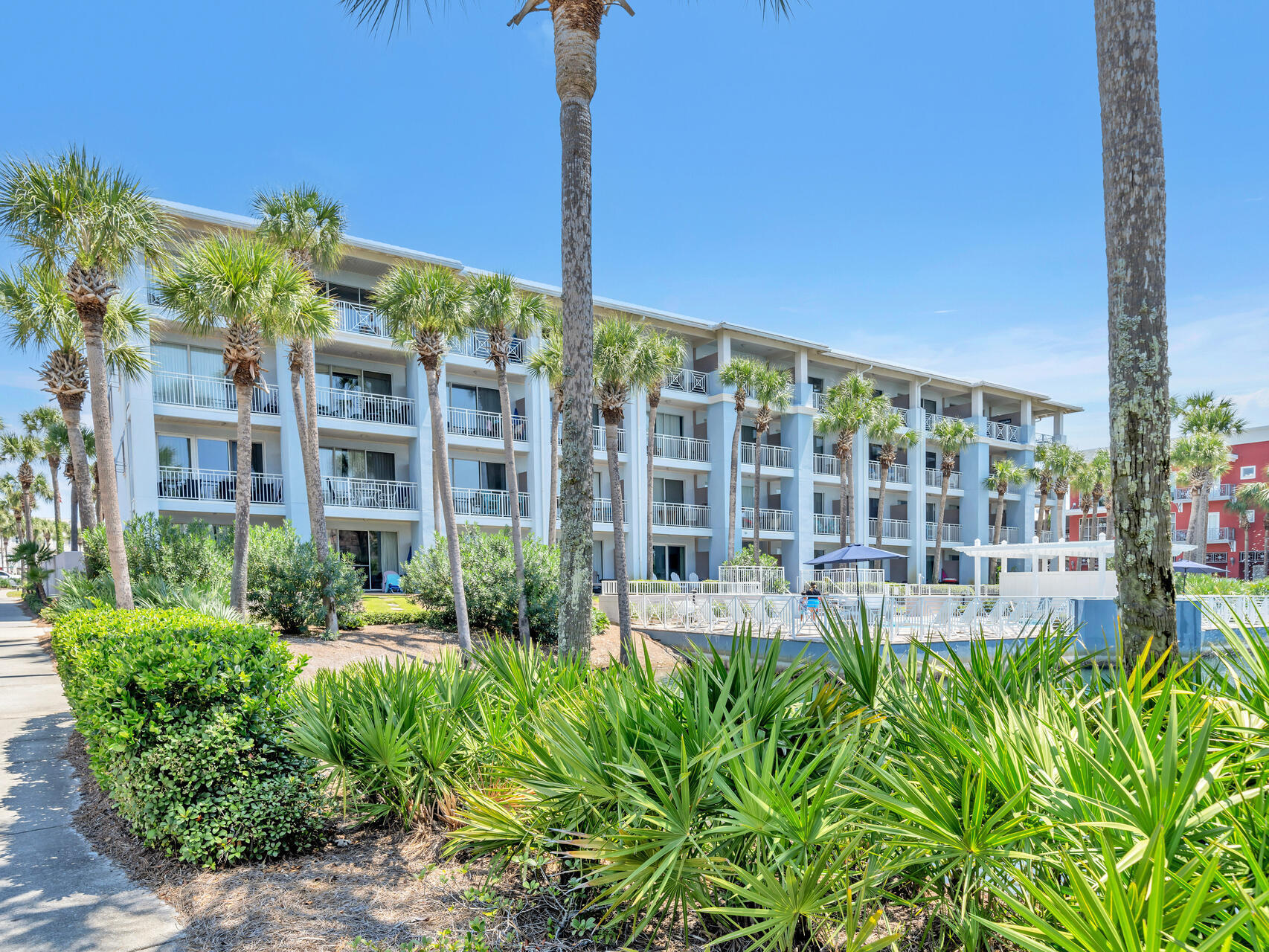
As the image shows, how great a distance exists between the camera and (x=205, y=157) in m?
19.5

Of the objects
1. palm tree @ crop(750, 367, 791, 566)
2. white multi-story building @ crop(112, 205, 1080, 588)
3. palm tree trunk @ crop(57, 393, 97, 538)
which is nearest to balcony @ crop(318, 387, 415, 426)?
white multi-story building @ crop(112, 205, 1080, 588)

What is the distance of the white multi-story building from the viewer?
2370cm

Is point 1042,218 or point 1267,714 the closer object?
point 1267,714

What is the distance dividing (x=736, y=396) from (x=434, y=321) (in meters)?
17.4

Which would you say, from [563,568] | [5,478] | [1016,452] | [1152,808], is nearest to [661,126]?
[563,568]

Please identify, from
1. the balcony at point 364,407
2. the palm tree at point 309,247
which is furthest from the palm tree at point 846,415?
the palm tree at point 309,247

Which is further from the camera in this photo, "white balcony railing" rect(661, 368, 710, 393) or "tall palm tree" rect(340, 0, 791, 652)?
"white balcony railing" rect(661, 368, 710, 393)

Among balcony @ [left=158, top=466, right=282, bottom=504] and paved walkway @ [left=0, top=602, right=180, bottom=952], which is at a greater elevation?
balcony @ [left=158, top=466, right=282, bottom=504]

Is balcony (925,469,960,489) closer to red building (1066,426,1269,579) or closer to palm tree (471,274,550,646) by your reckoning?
red building (1066,426,1269,579)

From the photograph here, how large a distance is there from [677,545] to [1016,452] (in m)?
26.4

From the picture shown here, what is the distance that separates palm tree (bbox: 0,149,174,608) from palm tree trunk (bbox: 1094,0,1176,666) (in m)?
13.6

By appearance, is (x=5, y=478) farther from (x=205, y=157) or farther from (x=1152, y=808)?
(x=1152, y=808)

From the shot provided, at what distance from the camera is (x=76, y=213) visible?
1158 centimetres

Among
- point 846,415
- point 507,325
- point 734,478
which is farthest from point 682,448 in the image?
point 507,325
